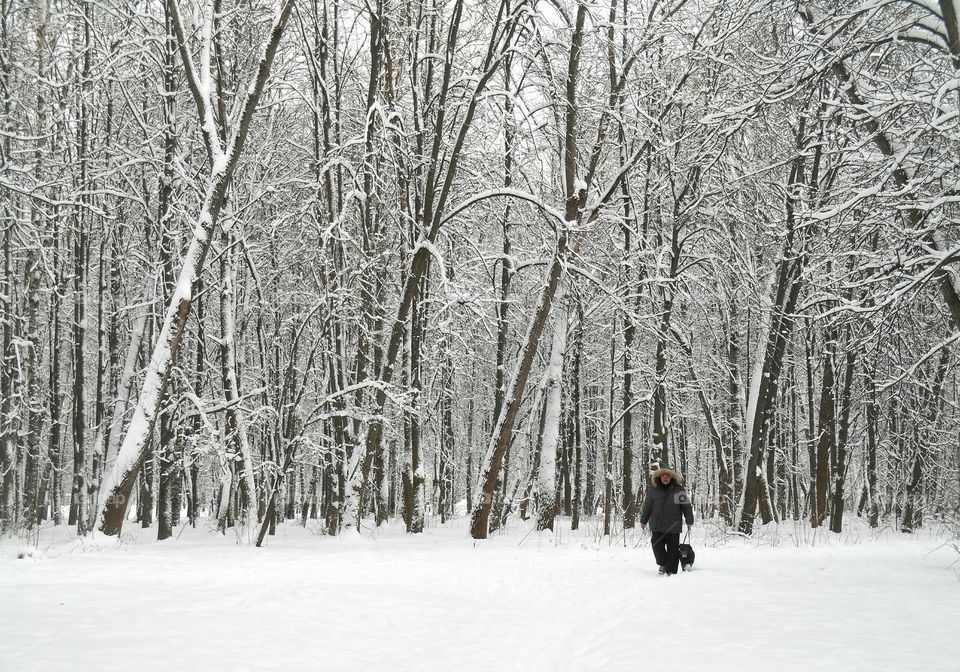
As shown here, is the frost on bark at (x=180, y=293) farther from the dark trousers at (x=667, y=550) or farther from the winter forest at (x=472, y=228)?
the dark trousers at (x=667, y=550)

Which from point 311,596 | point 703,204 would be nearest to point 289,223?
point 703,204

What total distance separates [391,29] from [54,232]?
32.5ft

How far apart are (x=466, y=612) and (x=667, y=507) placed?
3.60m

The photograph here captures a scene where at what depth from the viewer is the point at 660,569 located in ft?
29.8

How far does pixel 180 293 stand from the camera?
442 inches

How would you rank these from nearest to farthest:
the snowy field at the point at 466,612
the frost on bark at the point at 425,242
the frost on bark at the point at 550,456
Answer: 1. the snowy field at the point at 466,612
2. the frost on bark at the point at 425,242
3. the frost on bark at the point at 550,456

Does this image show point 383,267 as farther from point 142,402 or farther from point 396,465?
point 396,465

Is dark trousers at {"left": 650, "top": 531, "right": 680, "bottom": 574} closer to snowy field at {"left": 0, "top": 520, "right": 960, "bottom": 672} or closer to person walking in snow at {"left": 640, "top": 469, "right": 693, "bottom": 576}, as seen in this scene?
person walking in snow at {"left": 640, "top": 469, "right": 693, "bottom": 576}

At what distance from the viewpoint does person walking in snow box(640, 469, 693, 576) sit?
29.8 ft

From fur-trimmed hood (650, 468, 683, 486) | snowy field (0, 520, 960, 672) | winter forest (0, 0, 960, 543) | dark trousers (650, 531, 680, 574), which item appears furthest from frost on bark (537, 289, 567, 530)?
dark trousers (650, 531, 680, 574)

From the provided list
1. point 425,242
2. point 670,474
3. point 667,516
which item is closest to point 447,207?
point 425,242

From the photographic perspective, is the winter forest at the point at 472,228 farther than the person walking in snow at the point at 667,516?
Yes

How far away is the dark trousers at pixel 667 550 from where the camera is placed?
9.03m

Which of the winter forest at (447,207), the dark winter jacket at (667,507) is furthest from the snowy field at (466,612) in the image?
the winter forest at (447,207)
